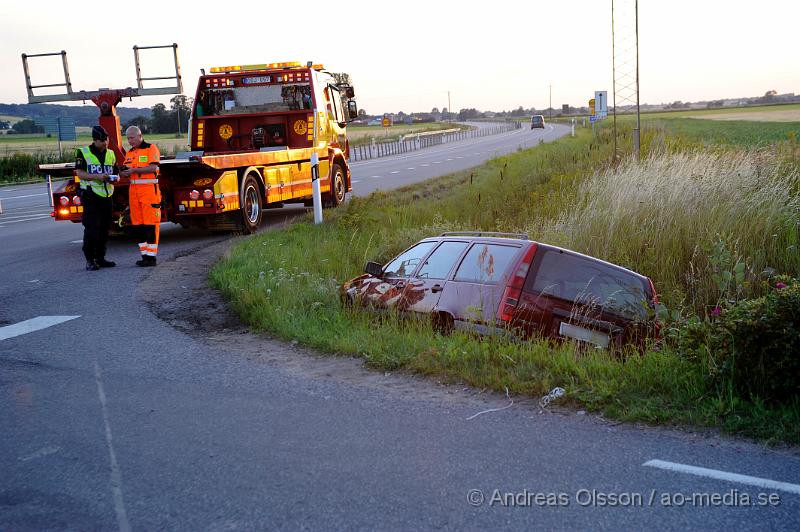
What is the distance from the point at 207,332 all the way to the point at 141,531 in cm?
444

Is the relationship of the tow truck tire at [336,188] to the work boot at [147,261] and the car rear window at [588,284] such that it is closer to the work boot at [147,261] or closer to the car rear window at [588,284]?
the work boot at [147,261]

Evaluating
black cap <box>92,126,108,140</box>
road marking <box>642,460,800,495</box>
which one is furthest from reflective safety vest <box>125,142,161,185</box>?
road marking <box>642,460,800,495</box>

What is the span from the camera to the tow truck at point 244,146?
46.0 feet

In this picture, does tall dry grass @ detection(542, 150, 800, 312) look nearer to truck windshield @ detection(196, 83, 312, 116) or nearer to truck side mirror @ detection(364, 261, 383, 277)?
truck side mirror @ detection(364, 261, 383, 277)

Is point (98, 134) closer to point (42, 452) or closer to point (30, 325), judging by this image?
point (30, 325)

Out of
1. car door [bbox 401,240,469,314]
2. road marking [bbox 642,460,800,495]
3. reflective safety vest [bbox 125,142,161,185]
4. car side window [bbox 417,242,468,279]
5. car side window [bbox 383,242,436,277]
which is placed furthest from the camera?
reflective safety vest [bbox 125,142,161,185]

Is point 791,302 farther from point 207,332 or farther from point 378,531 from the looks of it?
point 207,332

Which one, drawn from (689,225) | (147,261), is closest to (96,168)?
(147,261)

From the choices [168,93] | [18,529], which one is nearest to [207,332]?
[18,529]

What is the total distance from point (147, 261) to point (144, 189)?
103 cm

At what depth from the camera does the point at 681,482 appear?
421cm

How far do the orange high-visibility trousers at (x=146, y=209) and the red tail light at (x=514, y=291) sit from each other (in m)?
6.58

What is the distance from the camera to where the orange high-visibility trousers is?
11578 millimetres

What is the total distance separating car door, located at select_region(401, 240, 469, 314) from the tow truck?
23.6 ft
